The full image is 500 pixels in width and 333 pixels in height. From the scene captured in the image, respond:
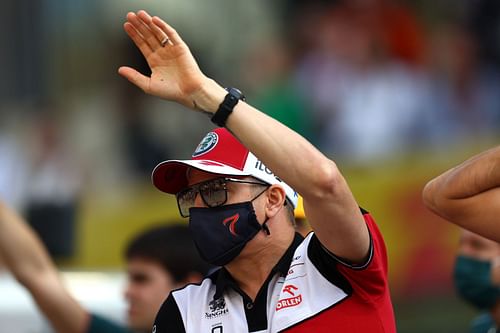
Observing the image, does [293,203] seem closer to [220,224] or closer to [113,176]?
[220,224]

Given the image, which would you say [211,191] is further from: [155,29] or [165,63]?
[155,29]

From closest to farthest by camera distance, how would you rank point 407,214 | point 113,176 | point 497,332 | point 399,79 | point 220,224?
point 220,224 < point 497,332 < point 407,214 < point 399,79 < point 113,176

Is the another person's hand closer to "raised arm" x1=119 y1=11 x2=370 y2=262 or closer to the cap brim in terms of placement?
"raised arm" x1=119 y1=11 x2=370 y2=262

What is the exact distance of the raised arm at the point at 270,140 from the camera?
4.22m

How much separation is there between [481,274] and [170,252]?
1.53 meters

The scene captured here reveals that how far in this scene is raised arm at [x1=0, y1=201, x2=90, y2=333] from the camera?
20.5 feet

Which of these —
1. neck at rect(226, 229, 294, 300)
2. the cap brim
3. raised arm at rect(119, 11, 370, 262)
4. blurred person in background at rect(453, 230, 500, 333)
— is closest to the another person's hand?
raised arm at rect(119, 11, 370, 262)

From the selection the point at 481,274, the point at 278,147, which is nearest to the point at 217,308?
the point at 278,147

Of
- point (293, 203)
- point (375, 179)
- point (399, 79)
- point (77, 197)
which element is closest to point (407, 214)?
point (375, 179)

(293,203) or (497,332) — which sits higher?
(293,203)

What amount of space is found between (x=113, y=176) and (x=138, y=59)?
1.22 m

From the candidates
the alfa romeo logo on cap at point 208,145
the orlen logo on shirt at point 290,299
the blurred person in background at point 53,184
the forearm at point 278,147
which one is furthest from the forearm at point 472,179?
the blurred person in background at point 53,184

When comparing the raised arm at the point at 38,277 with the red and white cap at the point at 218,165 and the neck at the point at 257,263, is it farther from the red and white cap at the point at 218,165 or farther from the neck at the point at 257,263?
the neck at the point at 257,263

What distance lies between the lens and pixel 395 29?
11352mm
